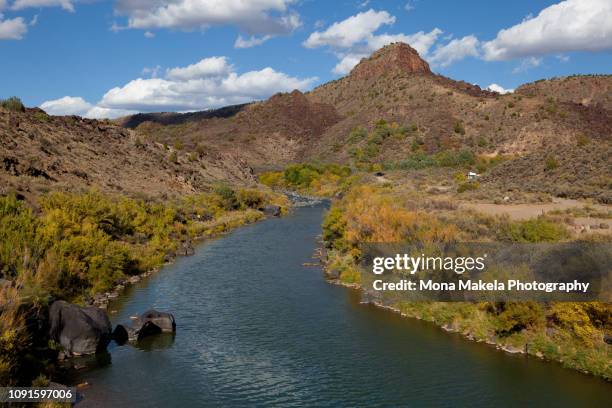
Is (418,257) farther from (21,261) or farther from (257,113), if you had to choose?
(257,113)

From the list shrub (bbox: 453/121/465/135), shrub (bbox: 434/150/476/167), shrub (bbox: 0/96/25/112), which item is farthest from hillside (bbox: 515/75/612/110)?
shrub (bbox: 0/96/25/112)

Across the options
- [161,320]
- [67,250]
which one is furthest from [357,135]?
[161,320]

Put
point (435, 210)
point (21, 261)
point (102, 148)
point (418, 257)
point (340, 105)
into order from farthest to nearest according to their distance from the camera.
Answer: point (340, 105) → point (102, 148) → point (435, 210) → point (418, 257) → point (21, 261)

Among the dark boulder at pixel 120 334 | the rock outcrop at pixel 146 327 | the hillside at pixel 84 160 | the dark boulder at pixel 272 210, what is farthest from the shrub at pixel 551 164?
the dark boulder at pixel 120 334

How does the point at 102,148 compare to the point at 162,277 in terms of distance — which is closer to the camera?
the point at 162,277

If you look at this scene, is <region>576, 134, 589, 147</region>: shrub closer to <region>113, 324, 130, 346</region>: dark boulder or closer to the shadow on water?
the shadow on water

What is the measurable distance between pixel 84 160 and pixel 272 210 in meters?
21.8

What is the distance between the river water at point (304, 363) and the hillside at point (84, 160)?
2127 cm

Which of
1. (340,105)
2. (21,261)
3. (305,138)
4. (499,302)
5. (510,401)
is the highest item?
(340,105)

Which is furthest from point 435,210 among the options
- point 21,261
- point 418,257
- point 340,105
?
point 340,105

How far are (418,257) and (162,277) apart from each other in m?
15.7

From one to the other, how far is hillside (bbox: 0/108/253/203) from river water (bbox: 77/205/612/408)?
21.3m

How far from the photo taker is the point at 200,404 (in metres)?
18.0

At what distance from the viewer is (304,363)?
2119 centimetres
